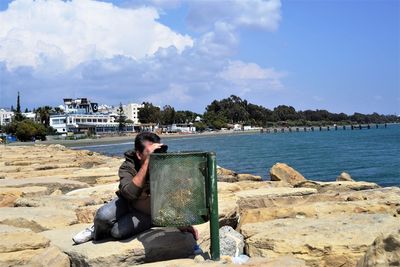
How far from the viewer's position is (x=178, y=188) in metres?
4.52

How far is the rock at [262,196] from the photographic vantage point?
Answer: 8359 mm

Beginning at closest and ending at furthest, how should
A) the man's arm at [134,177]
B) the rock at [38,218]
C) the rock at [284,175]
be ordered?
the man's arm at [134,177] < the rock at [38,218] < the rock at [284,175]

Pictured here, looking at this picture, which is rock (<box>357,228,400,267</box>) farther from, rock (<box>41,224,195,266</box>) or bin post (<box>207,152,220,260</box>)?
rock (<box>41,224,195,266</box>)

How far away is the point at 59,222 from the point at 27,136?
8699 centimetres

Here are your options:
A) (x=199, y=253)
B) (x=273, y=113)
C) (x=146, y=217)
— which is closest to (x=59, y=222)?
(x=146, y=217)

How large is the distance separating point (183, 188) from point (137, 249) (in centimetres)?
73

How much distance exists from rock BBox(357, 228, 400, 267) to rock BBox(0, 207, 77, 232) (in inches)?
160

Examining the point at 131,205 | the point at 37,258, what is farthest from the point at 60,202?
the point at 131,205

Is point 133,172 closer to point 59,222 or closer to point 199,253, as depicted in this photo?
point 199,253

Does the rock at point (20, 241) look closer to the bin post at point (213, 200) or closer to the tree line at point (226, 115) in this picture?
the bin post at point (213, 200)

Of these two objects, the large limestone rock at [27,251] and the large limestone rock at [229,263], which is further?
the large limestone rock at [27,251]

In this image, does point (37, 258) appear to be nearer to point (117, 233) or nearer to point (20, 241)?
point (20, 241)

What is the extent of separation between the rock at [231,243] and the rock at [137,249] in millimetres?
806

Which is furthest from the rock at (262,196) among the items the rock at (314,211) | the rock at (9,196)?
the rock at (9,196)
